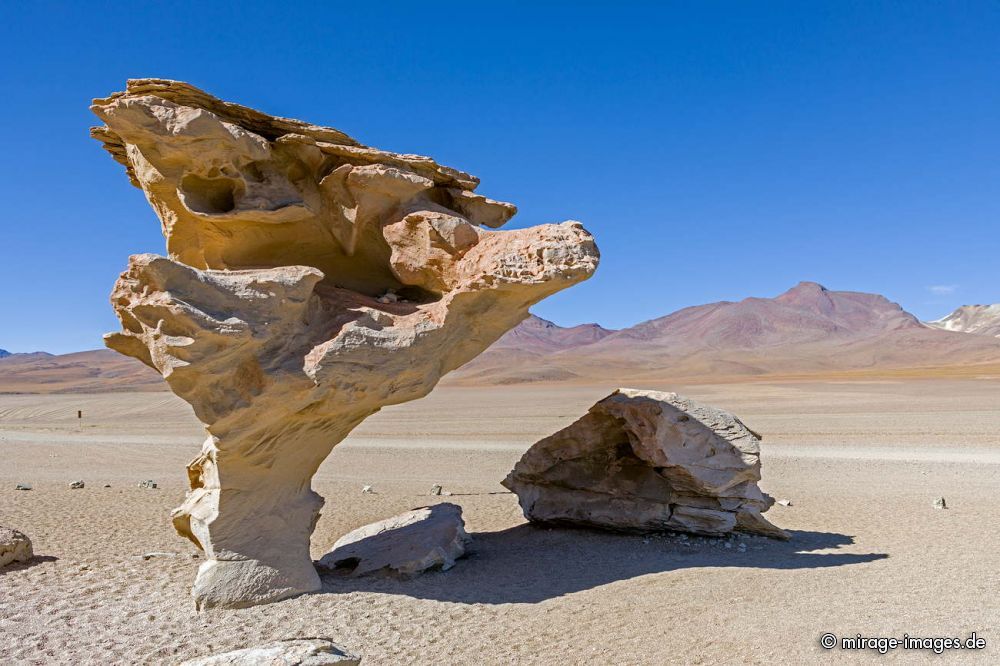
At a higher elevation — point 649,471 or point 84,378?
point 84,378

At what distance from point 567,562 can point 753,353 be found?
14492 cm

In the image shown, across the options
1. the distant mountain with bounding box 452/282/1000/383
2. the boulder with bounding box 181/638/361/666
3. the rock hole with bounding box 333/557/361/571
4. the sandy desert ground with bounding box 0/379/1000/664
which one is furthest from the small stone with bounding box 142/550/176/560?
the distant mountain with bounding box 452/282/1000/383

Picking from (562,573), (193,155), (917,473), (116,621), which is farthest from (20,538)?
(917,473)

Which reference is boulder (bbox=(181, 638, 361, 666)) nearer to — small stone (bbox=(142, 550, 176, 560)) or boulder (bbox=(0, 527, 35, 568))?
small stone (bbox=(142, 550, 176, 560))

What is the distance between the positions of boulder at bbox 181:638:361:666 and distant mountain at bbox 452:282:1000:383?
302ft

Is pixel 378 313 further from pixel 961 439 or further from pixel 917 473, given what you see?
pixel 961 439

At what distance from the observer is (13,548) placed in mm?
10422

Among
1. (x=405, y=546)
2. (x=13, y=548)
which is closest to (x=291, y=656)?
(x=405, y=546)

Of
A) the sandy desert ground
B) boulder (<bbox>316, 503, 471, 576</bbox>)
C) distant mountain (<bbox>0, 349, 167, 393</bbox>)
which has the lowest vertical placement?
→ the sandy desert ground

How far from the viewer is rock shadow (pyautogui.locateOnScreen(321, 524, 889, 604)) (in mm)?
9461

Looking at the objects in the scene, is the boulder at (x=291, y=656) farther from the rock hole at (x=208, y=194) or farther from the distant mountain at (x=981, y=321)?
the distant mountain at (x=981, y=321)

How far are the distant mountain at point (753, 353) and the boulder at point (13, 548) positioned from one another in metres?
87.9

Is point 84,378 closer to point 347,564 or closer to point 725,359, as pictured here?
point 725,359

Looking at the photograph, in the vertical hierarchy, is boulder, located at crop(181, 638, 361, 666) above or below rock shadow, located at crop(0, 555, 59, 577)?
above
